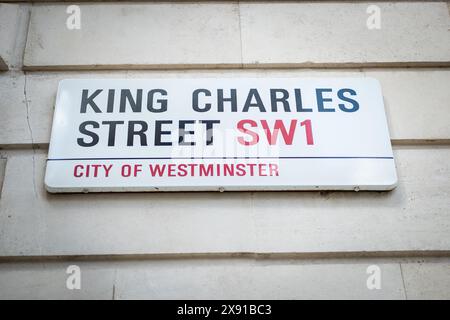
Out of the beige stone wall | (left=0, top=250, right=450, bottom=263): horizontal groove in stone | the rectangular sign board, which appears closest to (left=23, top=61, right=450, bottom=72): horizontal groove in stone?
the beige stone wall

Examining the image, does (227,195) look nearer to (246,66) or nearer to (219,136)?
(219,136)

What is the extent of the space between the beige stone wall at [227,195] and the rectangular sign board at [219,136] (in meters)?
0.12

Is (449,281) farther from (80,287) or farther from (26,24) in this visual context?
(26,24)

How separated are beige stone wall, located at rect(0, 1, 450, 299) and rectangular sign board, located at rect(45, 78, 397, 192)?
0.12 meters

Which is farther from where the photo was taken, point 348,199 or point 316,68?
point 316,68

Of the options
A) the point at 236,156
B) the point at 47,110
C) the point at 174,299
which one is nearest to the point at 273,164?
the point at 236,156

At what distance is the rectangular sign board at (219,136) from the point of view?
288cm

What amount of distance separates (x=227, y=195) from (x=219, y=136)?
41 centimetres

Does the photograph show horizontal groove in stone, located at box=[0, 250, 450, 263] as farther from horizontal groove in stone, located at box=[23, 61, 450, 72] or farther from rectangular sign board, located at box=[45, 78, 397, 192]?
horizontal groove in stone, located at box=[23, 61, 450, 72]

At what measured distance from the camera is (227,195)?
9.62 feet

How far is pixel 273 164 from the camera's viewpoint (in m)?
2.91

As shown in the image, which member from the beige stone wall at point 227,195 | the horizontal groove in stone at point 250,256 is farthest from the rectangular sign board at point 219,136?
the horizontal groove in stone at point 250,256

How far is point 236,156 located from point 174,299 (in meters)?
0.98

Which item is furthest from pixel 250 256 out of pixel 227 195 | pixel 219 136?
pixel 219 136
